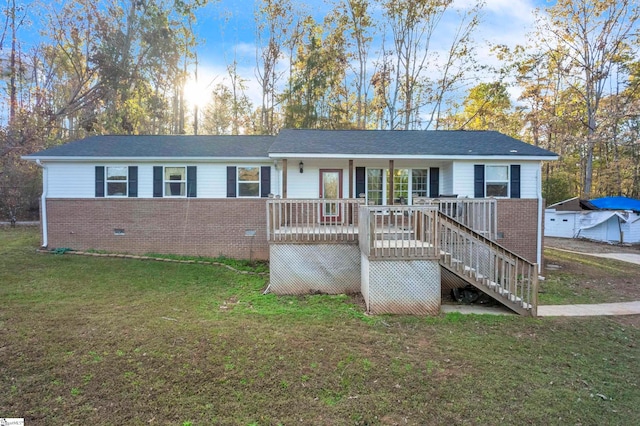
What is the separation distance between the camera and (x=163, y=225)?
10.2 metres

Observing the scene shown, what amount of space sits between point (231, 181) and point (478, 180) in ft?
25.6

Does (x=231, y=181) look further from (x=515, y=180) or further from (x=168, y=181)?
(x=515, y=180)

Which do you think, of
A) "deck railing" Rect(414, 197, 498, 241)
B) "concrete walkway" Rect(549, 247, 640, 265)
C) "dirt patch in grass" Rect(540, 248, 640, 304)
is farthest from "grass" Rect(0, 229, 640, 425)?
"concrete walkway" Rect(549, 247, 640, 265)

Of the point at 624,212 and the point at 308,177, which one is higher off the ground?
the point at 308,177

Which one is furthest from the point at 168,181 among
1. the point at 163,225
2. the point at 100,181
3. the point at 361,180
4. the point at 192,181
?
the point at 361,180

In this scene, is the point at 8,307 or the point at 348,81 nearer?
the point at 8,307

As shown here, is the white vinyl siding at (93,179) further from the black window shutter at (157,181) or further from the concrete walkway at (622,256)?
the concrete walkway at (622,256)

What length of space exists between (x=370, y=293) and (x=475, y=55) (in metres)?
20.6

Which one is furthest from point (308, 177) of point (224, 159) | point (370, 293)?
point (370, 293)

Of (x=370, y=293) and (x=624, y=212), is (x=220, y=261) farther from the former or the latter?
(x=624, y=212)

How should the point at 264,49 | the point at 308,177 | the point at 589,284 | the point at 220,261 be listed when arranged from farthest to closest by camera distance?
the point at 264,49 → the point at 308,177 → the point at 220,261 → the point at 589,284

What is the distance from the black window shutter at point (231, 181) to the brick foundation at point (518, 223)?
834cm

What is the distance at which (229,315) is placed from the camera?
5.41 meters

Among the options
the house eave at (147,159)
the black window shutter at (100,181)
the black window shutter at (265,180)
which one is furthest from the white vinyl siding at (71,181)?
the black window shutter at (265,180)
